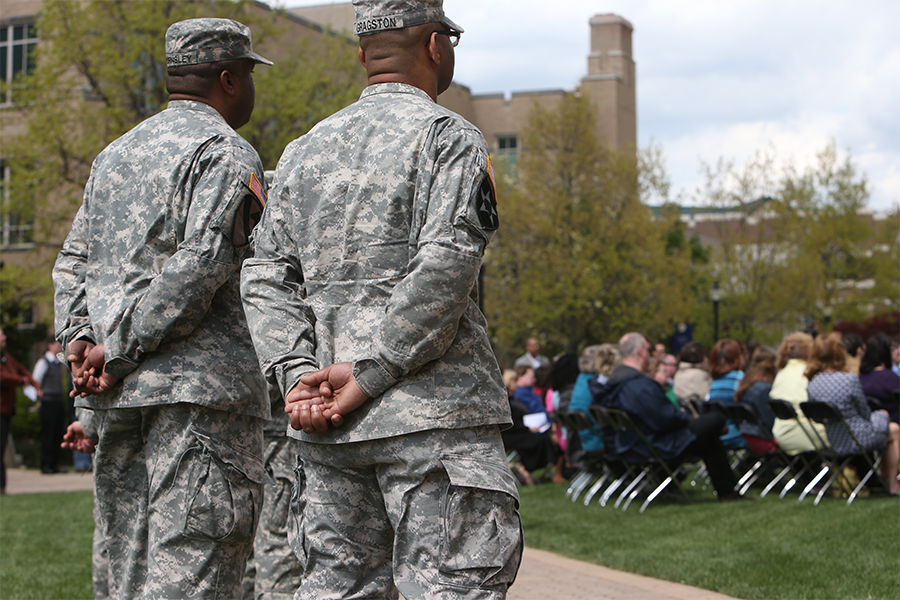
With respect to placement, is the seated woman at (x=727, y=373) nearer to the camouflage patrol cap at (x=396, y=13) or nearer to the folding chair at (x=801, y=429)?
the folding chair at (x=801, y=429)

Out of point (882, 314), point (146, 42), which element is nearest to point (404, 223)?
point (146, 42)

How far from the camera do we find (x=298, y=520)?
2.90 meters

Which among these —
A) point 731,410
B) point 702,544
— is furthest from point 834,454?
point 702,544

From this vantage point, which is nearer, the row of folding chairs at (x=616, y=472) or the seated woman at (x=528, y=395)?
the row of folding chairs at (x=616, y=472)

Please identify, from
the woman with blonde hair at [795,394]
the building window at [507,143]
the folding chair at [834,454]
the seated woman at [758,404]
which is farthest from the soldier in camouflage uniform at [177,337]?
→ the building window at [507,143]

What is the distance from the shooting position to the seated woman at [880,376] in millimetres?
10570

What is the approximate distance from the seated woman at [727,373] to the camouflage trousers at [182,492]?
901cm

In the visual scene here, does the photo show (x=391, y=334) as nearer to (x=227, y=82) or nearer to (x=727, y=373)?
(x=227, y=82)

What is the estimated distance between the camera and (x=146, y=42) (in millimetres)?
21156

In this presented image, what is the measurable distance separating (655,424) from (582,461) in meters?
1.57

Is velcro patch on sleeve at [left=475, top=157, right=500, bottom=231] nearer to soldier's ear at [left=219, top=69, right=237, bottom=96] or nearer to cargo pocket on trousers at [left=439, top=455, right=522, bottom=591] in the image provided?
cargo pocket on trousers at [left=439, top=455, right=522, bottom=591]

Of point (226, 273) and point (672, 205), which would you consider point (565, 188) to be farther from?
point (226, 273)

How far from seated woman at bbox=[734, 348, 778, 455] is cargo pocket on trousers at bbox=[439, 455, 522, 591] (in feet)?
27.8

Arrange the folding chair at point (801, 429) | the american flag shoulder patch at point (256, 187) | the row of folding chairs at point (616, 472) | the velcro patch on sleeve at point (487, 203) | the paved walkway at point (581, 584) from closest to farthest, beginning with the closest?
the velcro patch on sleeve at point (487, 203) < the american flag shoulder patch at point (256, 187) < the paved walkway at point (581, 584) < the folding chair at point (801, 429) < the row of folding chairs at point (616, 472)
